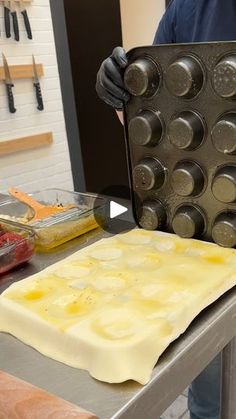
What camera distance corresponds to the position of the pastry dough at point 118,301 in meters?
0.49

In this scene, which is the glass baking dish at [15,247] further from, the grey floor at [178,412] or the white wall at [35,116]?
the white wall at [35,116]

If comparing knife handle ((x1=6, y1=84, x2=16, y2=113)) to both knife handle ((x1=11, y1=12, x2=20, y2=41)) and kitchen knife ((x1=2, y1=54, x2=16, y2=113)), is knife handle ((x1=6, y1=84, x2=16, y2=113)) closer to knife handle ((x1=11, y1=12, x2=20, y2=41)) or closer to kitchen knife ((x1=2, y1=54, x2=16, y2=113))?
kitchen knife ((x1=2, y1=54, x2=16, y2=113))

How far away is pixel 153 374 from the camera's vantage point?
1.57 feet

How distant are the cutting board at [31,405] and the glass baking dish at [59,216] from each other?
14.5 inches

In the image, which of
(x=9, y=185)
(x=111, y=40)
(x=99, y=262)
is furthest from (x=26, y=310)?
(x=111, y=40)

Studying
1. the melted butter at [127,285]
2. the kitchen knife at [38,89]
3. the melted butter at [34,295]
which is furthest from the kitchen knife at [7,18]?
the melted butter at [34,295]

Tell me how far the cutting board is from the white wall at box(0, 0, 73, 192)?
217 cm

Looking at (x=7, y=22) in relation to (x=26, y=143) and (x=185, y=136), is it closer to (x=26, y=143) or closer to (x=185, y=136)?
(x=26, y=143)

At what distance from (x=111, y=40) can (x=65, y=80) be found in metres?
0.53

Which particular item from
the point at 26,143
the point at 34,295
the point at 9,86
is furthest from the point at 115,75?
the point at 26,143

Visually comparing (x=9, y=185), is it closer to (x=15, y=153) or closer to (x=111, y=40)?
(x=15, y=153)

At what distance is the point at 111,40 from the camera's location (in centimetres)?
303

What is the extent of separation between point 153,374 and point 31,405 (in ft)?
0.43

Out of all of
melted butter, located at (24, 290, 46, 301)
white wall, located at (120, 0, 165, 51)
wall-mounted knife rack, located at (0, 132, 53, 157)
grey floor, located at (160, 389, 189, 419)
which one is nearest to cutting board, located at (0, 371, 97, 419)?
melted butter, located at (24, 290, 46, 301)
